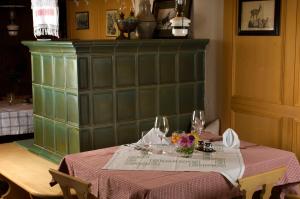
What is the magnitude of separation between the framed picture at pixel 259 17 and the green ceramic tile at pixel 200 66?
0.42 metres

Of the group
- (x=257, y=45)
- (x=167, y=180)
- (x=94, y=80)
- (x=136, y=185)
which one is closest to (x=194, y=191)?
(x=167, y=180)

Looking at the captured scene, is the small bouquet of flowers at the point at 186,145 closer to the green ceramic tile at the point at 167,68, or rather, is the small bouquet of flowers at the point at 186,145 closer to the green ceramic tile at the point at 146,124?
the green ceramic tile at the point at 146,124

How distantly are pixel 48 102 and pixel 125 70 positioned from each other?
0.70 metres

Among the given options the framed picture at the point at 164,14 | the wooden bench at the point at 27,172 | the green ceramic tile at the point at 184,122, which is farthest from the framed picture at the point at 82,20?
the green ceramic tile at the point at 184,122

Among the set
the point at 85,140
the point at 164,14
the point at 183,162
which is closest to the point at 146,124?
the point at 85,140

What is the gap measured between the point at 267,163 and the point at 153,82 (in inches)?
51.1

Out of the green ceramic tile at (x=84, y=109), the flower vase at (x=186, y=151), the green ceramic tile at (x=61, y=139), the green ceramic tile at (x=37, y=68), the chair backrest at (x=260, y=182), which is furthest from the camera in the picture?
the green ceramic tile at (x=37, y=68)

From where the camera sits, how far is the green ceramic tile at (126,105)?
3.42m

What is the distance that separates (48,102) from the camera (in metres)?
3.64

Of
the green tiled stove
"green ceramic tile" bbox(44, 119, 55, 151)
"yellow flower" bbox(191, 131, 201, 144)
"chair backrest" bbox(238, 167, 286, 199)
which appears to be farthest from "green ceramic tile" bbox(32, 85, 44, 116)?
"chair backrest" bbox(238, 167, 286, 199)

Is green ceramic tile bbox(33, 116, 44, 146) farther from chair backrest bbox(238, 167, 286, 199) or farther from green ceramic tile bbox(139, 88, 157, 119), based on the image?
chair backrest bbox(238, 167, 286, 199)

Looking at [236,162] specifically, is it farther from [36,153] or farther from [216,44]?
[36,153]

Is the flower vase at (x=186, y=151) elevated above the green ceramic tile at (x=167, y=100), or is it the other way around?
the green ceramic tile at (x=167, y=100)

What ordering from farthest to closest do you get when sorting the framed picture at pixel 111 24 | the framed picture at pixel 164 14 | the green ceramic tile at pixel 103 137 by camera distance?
the framed picture at pixel 111 24 < the framed picture at pixel 164 14 < the green ceramic tile at pixel 103 137
